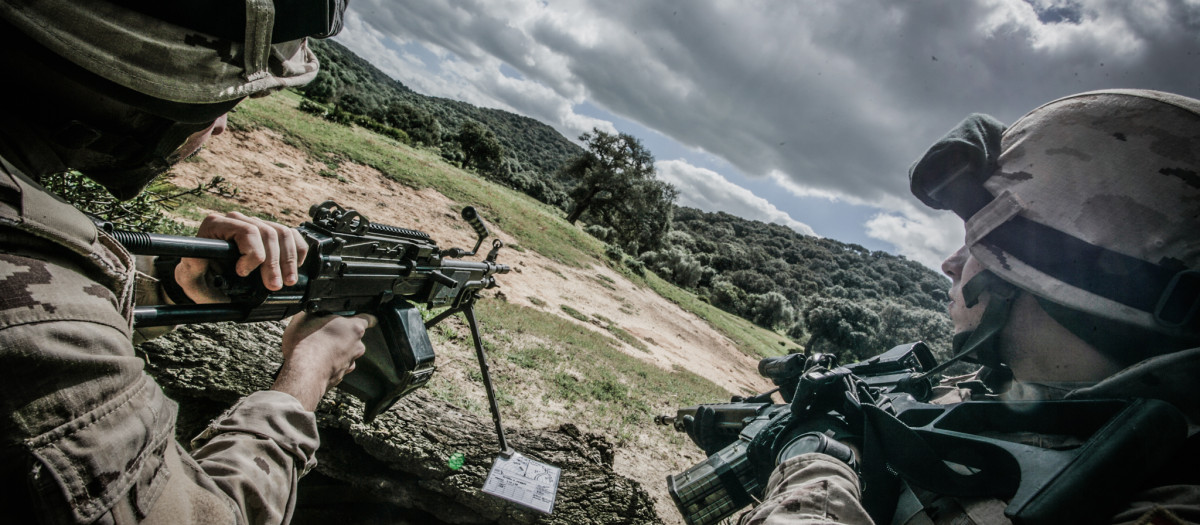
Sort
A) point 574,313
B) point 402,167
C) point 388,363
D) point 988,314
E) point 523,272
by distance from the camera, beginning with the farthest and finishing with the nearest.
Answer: point 402,167 < point 523,272 < point 574,313 < point 388,363 < point 988,314

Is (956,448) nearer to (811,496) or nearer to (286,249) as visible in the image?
(811,496)

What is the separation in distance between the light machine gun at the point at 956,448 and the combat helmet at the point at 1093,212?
0.38 m

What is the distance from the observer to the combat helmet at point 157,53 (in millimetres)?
909

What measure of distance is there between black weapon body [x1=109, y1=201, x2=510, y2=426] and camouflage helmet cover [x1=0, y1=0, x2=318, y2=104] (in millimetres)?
412

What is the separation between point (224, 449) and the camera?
127 centimetres

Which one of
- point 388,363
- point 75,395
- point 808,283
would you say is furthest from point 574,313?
point 808,283

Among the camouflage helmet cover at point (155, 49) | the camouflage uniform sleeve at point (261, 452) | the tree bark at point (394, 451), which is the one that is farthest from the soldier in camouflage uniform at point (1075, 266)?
the camouflage helmet cover at point (155, 49)

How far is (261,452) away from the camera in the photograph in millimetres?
1316

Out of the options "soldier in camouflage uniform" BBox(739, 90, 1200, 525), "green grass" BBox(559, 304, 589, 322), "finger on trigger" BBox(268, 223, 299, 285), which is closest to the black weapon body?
"finger on trigger" BBox(268, 223, 299, 285)

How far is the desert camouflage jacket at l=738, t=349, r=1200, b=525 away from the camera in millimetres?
1171

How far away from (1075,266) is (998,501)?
3.00 ft

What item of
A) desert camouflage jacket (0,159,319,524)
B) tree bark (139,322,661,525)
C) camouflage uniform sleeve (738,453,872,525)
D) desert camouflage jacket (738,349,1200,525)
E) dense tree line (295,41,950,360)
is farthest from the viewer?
dense tree line (295,41,950,360)

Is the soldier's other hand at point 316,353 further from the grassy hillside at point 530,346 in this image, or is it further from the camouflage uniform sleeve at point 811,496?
the grassy hillside at point 530,346

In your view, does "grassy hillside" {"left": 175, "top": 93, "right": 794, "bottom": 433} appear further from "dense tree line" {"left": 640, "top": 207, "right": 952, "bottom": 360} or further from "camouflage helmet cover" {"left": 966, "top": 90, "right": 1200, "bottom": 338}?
"dense tree line" {"left": 640, "top": 207, "right": 952, "bottom": 360}
